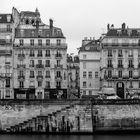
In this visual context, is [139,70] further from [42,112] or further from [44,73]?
[42,112]

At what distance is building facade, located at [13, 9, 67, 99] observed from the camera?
120 meters

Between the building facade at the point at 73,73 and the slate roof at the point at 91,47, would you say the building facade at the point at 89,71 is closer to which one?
the slate roof at the point at 91,47

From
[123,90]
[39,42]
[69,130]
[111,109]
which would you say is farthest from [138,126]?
[39,42]

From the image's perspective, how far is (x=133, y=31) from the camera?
125500 mm

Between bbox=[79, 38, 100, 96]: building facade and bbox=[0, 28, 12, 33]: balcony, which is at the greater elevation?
bbox=[0, 28, 12, 33]: balcony

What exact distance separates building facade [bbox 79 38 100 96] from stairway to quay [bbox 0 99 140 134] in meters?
28.5

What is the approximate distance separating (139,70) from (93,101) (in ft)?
85.4

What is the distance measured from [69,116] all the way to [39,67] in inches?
998

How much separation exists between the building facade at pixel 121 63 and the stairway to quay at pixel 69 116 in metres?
22.2

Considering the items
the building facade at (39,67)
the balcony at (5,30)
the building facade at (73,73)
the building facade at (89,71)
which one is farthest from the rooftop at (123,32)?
the building facade at (73,73)

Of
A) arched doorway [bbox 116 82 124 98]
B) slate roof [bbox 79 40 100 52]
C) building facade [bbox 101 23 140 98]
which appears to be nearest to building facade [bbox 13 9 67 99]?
building facade [bbox 101 23 140 98]

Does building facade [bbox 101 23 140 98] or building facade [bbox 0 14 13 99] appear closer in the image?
building facade [bbox 0 14 13 99]

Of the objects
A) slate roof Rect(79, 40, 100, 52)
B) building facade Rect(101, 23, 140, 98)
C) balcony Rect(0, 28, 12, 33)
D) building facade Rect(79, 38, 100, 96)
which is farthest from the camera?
slate roof Rect(79, 40, 100, 52)

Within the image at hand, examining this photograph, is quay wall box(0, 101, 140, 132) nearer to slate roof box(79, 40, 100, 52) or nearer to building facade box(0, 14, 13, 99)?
building facade box(0, 14, 13, 99)
